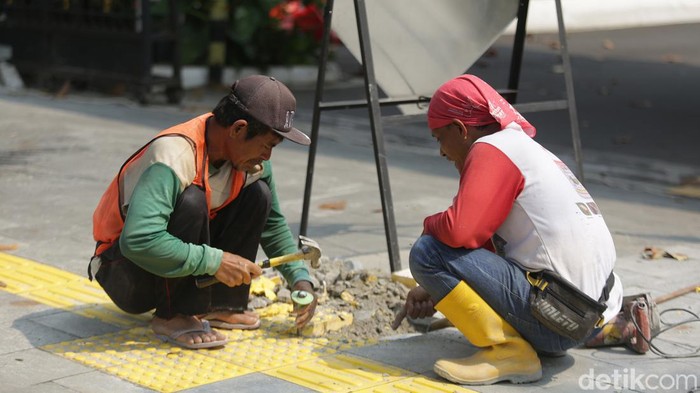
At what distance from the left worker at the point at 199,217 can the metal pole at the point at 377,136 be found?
27.2 inches

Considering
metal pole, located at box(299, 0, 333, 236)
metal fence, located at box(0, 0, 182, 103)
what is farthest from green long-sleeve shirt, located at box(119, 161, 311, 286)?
metal fence, located at box(0, 0, 182, 103)

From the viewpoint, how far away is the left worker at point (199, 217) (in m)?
3.87

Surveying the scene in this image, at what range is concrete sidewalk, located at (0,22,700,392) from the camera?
12.8 ft

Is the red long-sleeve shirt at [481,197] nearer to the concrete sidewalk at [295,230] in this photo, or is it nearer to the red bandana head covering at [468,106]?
the red bandana head covering at [468,106]

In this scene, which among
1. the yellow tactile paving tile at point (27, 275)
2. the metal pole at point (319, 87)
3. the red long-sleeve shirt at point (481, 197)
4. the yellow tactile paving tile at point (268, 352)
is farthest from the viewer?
the metal pole at point (319, 87)

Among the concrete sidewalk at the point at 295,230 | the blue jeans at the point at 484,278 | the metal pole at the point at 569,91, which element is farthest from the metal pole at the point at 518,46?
the blue jeans at the point at 484,278

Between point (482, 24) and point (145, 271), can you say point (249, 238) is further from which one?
point (482, 24)

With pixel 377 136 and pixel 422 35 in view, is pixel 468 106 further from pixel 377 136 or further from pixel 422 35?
pixel 422 35

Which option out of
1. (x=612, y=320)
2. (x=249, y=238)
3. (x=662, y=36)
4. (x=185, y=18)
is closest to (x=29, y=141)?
(x=185, y=18)

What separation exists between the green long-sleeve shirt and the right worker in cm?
76

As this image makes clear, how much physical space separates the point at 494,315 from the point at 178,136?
1.29 metres

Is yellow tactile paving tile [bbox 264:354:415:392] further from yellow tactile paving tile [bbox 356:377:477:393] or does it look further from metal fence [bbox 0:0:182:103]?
metal fence [bbox 0:0:182:103]

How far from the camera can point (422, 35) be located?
5.75 m

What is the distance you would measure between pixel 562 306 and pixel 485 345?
31 cm
